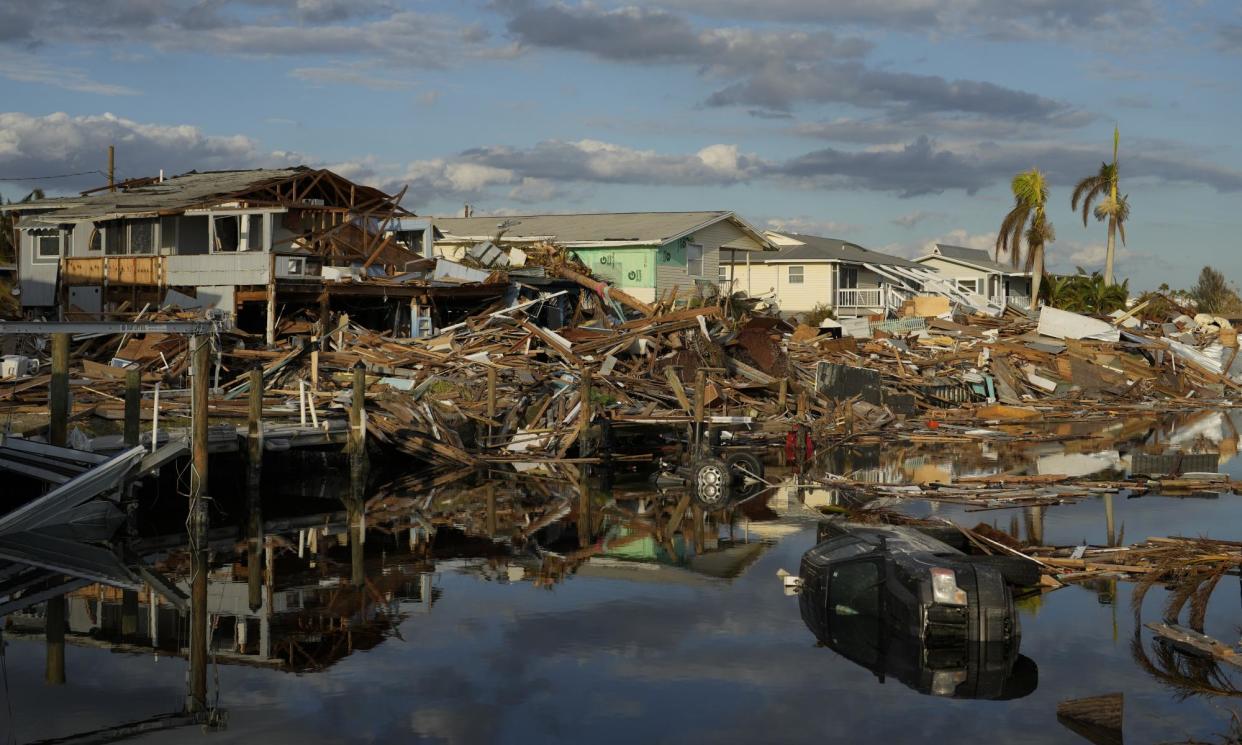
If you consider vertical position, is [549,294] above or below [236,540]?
above

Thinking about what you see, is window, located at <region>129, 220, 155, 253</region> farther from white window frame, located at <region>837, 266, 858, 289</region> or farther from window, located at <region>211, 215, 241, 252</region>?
white window frame, located at <region>837, 266, 858, 289</region>

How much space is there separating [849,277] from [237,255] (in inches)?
1350

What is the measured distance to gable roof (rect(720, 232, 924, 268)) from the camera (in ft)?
200

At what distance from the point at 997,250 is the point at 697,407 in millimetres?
45370

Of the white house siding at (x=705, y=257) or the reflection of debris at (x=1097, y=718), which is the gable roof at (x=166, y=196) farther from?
the reflection of debris at (x=1097, y=718)

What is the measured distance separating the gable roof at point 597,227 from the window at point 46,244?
1467cm

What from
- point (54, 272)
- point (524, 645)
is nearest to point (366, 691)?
point (524, 645)

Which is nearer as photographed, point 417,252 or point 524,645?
point 524,645

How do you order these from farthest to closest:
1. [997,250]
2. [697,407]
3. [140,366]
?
[997,250] < [140,366] < [697,407]

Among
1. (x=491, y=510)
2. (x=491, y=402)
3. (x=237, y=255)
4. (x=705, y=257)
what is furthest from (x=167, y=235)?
(x=705, y=257)

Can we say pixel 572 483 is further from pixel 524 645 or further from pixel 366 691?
pixel 366 691

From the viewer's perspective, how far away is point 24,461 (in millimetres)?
21062

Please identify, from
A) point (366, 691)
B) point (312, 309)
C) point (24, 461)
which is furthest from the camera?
point (312, 309)

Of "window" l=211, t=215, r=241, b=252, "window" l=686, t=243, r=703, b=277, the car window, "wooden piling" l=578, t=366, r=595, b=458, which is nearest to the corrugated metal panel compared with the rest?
"window" l=211, t=215, r=241, b=252
